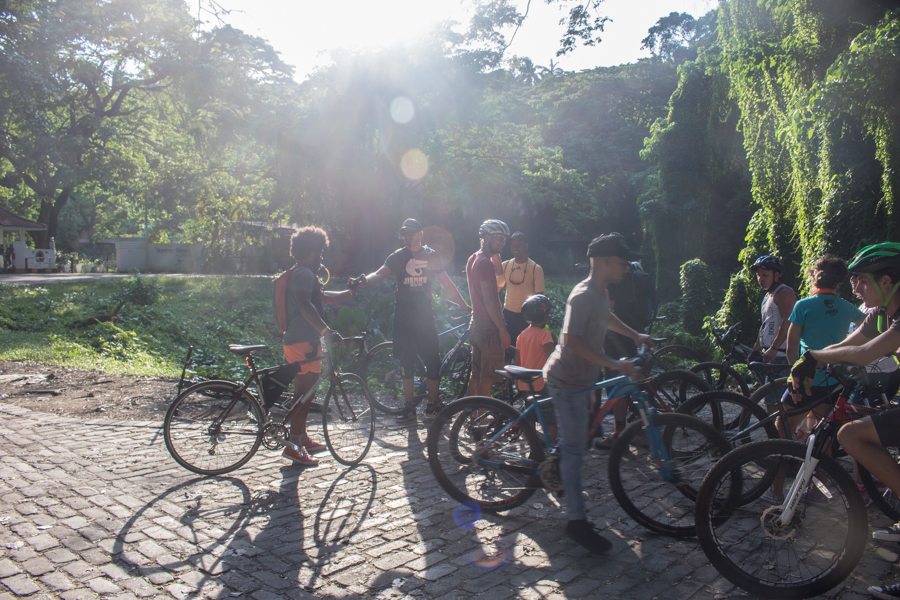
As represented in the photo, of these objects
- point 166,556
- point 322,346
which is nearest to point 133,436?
point 322,346

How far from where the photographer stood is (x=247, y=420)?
5199 millimetres

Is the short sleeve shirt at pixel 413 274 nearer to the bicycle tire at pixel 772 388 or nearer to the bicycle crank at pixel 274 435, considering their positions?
the bicycle crank at pixel 274 435

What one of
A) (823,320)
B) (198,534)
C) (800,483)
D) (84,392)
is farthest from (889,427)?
(84,392)

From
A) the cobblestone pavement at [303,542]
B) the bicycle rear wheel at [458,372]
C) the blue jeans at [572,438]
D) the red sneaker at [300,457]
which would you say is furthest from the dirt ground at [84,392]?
the blue jeans at [572,438]

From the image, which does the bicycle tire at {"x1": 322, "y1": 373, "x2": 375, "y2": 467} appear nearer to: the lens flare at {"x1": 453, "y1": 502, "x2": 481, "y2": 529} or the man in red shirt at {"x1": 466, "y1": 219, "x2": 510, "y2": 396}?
the man in red shirt at {"x1": 466, "y1": 219, "x2": 510, "y2": 396}

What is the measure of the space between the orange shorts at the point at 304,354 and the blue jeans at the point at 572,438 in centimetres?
230

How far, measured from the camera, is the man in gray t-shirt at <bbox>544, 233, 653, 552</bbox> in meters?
3.66

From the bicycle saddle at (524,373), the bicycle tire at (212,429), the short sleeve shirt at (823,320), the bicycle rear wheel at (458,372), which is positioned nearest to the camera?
the bicycle saddle at (524,373)

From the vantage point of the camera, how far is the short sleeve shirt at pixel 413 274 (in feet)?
21.7

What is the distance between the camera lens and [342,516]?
432cm

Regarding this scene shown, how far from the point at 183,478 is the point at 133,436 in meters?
1.57

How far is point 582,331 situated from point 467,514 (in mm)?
1577

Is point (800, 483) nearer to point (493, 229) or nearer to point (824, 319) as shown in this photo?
point (824, 319)

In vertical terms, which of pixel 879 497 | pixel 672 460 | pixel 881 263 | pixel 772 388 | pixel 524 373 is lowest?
pixel 879 497
